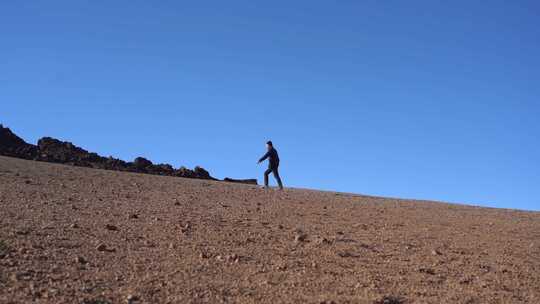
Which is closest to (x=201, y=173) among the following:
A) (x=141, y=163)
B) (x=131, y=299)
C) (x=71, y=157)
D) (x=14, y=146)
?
(x=141, y=163)

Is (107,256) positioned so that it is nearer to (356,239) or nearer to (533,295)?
(356,239)

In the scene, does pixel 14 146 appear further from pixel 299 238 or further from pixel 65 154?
pixel 299 238

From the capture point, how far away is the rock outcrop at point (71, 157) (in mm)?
26750

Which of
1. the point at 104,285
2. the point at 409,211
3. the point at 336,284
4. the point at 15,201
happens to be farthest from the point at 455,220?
the point at 104,285

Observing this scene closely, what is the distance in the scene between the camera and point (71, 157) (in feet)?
91.1

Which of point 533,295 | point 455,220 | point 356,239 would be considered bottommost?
point 533,295

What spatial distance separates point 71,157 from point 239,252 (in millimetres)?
18965

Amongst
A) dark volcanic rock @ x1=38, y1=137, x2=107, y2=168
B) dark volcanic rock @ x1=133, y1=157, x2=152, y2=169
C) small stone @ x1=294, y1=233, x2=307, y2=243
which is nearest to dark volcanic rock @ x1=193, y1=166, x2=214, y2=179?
dark volcanic rock @ x1=133, y1=157, x2=152, y2=169

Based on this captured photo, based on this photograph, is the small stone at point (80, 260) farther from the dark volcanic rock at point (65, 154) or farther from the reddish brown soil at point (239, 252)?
the dark volcanic rock at point (65, 154)

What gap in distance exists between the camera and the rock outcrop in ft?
87.8

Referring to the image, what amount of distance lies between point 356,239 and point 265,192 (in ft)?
29.4

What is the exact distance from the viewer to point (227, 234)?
38.6ft

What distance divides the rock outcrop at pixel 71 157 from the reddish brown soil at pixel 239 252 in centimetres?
970

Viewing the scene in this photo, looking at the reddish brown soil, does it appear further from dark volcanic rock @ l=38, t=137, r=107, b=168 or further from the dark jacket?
dark volcanic rock @ l=38, t=137, r=107, b=168
